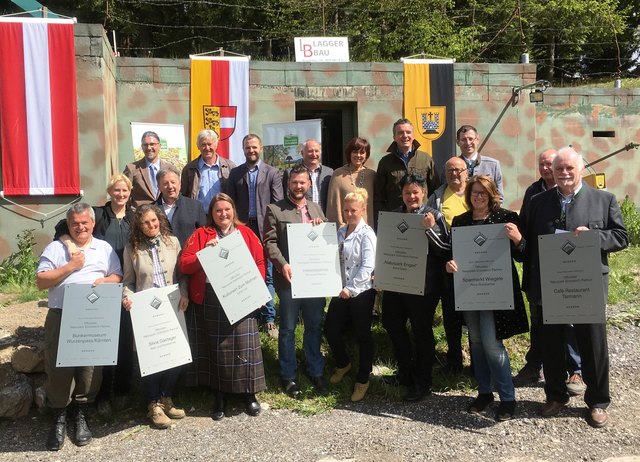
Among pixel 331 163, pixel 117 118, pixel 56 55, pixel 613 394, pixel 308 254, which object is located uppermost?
pixel 56 55

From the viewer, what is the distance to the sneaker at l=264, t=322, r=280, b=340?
576 centimetres

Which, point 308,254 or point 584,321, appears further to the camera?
point 308,254

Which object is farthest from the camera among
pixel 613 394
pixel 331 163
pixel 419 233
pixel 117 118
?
pixel 331 163

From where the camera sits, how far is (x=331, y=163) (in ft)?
40.2

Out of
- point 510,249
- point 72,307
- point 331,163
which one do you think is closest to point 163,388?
point 72,307

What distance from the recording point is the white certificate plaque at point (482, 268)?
421cm

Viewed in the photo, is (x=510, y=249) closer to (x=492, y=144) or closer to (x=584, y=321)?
(x=584, y=321)

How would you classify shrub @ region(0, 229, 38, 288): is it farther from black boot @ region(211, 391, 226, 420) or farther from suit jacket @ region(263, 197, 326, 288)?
suit jacket @ region(263, 197, 326, 288)

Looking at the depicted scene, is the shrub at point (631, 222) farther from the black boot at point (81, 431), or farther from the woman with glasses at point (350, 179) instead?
the black boot at point (81, 431)

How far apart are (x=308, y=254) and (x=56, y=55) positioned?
5.60 metres

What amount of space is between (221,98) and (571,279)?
7.22m

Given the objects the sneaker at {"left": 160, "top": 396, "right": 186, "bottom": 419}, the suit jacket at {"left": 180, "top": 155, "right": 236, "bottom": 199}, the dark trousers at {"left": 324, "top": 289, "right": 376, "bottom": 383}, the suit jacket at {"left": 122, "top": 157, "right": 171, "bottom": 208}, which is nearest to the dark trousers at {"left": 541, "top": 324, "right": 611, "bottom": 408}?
the dark trousers at {"left": 324, "top": 289, "right": 376, "bottom": 383}

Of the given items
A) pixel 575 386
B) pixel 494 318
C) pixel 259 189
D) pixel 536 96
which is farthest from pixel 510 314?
pixel 536 96

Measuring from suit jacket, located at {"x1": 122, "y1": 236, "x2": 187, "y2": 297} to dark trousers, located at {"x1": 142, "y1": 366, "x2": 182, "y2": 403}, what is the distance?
70 cm
